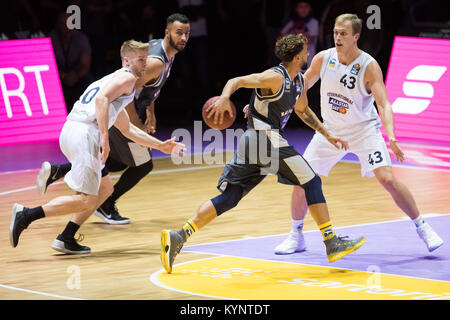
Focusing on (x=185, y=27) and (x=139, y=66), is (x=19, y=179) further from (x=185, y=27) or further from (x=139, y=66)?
(x=139, y=66)

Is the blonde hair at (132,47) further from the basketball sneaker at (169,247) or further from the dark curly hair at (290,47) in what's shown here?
the basketball sneaker at (169,247)

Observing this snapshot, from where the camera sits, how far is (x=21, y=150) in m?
14.4

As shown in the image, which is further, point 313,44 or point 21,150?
point 313,44

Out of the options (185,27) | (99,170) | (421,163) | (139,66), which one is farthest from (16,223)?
(421,163)

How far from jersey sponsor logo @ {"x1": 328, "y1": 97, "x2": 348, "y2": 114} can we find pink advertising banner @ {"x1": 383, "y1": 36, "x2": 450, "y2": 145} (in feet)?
19.3

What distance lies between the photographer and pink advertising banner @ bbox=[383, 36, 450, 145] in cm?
1384

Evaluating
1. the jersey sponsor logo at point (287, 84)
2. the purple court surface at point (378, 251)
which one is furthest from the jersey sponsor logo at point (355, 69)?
the purple court surface at point (378, 251)

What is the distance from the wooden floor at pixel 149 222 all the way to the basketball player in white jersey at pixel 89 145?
1.10ft

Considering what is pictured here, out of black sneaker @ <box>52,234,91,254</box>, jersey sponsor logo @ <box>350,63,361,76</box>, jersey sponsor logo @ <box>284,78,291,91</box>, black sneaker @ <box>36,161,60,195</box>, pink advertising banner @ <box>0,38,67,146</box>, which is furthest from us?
pink advertising banner @ <box>0,38,67,146</box>

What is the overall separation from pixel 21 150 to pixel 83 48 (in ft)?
7.32

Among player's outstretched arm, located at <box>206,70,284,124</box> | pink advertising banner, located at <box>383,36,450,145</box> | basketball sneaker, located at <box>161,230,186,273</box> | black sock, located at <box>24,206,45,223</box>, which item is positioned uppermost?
player's outstretched arm, located at <box>206,70,284,124</box>

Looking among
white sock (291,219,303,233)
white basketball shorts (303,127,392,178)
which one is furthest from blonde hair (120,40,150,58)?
white sock (291,219,303,233)

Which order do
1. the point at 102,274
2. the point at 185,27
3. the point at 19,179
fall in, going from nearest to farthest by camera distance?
the point at 102,274 → the point at 185,27 → the point at 19,179

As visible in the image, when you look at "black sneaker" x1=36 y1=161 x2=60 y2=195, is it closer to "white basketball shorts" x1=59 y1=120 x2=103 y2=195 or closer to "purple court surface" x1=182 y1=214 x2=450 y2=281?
"white basketball shorts" x1=59 y1=120 x2=103 y2=195
